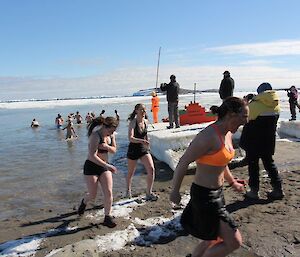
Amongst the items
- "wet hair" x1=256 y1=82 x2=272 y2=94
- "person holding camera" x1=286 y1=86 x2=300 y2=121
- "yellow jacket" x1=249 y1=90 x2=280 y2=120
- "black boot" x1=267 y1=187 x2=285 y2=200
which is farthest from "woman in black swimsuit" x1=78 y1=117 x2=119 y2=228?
"person holding camera" x1=286 y1=86 x2=300 y2=121

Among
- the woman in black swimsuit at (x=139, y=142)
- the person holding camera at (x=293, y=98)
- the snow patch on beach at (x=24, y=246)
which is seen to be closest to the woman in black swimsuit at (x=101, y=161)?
the snow patch on beach at (x=24, y=246)

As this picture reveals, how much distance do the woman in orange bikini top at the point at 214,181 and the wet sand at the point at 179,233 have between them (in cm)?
135

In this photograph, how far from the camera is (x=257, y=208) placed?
626 centimetres

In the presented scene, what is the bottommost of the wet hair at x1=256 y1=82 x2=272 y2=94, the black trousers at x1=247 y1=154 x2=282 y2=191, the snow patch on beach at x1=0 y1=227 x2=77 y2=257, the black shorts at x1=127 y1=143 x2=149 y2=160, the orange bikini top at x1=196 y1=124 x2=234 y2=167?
the snow patch on beach at x1=0 y1=227 x2=77 y2=257

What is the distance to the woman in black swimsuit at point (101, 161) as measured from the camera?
5.89 m

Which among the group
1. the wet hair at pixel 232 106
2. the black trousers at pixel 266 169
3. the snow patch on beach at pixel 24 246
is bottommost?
the snow patch on beach at pixel 24 246

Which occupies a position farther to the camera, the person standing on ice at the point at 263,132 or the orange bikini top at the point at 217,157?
the person standing on ice at the point at 263,132

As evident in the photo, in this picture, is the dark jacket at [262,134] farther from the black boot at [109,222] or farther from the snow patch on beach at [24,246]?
the snow patch on beach at [24,246]

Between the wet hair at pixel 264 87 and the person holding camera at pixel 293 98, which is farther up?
the wet hair at pixel 264 87

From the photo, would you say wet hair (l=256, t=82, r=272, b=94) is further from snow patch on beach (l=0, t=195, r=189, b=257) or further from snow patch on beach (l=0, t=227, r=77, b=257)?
snow patch on beach (l=0, t=227, r=77, b=257)

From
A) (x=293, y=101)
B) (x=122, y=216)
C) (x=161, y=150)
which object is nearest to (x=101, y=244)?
(x=122, y=216)

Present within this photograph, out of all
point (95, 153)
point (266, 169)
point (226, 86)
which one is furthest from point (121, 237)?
point (226, 86)

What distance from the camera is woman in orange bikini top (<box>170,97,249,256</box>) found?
357 cm

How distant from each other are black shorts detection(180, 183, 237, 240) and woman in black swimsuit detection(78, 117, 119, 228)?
2.38m
